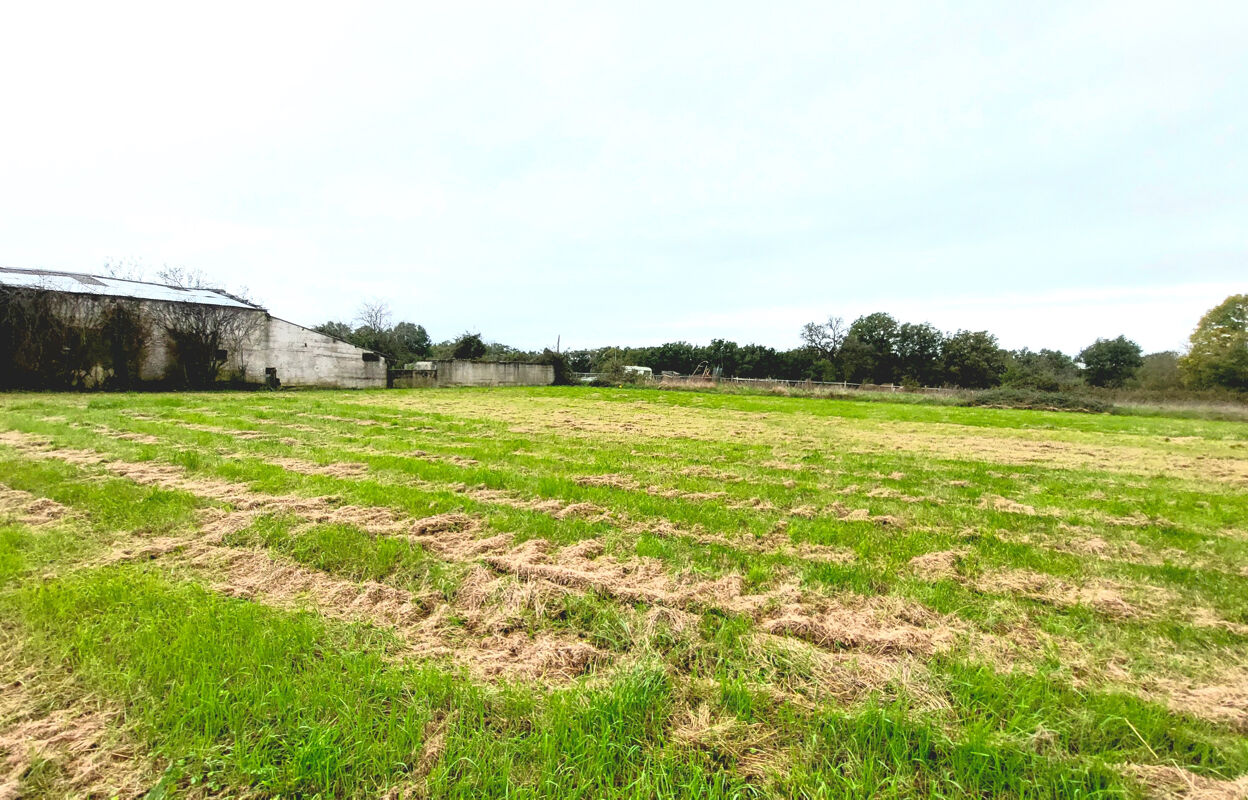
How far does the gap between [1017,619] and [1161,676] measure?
60 cm

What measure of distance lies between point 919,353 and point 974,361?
24.3 ft

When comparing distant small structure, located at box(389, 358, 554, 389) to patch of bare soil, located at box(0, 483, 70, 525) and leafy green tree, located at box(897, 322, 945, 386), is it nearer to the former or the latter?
patch of bare soil, located at box(0, 483, 70, 525)

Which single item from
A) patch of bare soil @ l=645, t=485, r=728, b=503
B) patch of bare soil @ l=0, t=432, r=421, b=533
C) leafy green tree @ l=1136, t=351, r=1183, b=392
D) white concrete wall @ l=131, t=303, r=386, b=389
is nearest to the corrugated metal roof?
white concrete wall @ l=131, t=303, r=386, b=389

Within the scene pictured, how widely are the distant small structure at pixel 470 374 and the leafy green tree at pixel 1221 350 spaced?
182ft

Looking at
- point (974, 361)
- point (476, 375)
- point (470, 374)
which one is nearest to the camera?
point (470, 374)

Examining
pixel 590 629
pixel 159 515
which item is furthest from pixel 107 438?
pixel 590 629

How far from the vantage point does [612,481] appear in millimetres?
6164

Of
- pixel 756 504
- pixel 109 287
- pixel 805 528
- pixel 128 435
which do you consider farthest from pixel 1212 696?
pixel 109 287

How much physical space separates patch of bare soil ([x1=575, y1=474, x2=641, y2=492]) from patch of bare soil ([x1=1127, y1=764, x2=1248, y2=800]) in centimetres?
446

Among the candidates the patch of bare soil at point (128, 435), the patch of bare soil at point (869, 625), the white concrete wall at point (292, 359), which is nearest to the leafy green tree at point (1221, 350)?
the patch of bare soil at point (869, 625)

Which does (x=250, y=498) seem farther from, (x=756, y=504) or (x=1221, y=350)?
(x=1221, y=350)

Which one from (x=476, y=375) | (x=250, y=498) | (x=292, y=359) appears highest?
(x=292, y=359)

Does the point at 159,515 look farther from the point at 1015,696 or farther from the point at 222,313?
the point at 222,313

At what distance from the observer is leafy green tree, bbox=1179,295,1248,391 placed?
3859cm
